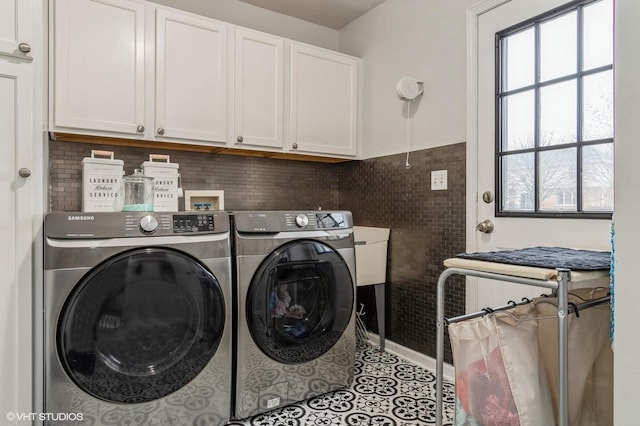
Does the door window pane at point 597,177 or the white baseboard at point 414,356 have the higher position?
the door window pane at point 597,177

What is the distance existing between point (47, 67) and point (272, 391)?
1876 millimetres

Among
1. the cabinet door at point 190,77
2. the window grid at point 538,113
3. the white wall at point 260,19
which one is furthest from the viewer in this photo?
Answer: the white wall at point 260,19

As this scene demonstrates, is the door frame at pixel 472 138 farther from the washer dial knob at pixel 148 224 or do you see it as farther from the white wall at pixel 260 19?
the washer dial knob at pixel 148 224

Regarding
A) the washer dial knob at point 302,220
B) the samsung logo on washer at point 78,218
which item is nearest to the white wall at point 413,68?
the washer dial knob at point 302,220

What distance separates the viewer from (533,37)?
6.14 ft

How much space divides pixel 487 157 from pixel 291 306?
4.17 feet

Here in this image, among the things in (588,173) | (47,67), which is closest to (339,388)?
(588,173)

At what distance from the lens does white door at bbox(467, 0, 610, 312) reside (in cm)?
188

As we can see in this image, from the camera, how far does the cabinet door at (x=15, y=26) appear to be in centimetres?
148

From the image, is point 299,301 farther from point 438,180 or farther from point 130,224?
point 438,180

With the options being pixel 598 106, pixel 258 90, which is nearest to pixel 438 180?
pixel 598 106

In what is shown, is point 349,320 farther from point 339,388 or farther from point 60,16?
point 60,16

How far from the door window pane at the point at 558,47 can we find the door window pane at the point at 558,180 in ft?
1.20

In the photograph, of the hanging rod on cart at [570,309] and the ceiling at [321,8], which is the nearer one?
the hanging rod on cart at [570,309]
